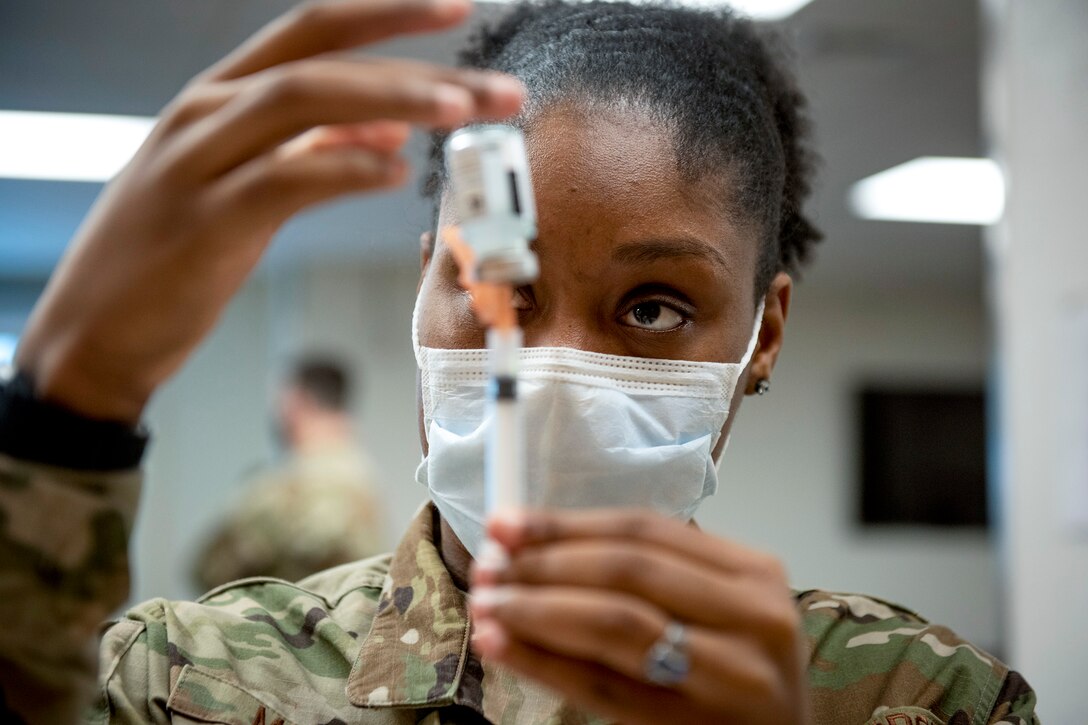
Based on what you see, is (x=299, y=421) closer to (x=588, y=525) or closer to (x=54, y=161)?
(x=54, y=161)

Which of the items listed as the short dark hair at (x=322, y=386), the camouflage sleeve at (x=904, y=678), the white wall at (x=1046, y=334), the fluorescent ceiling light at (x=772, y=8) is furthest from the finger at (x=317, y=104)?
the short dark hair at (x=322, y=386)

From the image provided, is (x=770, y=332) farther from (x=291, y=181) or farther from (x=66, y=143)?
(x=66, y=143)

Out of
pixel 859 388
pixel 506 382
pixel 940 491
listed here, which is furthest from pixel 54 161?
pixel 940 491

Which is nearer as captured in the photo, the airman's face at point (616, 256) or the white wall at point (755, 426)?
the airman's face at point (616, 256)

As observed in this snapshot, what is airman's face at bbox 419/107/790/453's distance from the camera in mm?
1109

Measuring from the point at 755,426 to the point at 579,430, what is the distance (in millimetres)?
7341

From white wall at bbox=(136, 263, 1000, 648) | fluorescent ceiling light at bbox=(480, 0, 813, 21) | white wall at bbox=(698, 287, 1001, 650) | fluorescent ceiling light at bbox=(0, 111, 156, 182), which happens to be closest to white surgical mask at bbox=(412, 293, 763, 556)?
fluorescent ceiling light at bbox=(480, 0, 813, 21)

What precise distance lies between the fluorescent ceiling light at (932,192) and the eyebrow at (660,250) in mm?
4385

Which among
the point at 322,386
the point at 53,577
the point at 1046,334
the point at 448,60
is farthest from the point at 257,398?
the point at 53,577

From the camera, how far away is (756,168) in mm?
1280

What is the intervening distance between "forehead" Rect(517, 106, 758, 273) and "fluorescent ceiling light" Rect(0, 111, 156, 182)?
3.94 m

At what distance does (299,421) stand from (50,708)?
12.8 feet

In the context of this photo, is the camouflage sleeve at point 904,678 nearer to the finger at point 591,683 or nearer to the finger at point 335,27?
the finger at point 591,683

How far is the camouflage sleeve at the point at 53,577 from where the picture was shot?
0.77 meters
